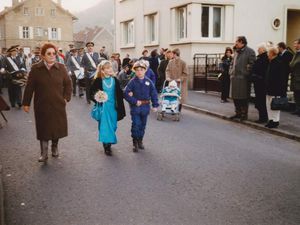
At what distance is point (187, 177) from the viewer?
638cm

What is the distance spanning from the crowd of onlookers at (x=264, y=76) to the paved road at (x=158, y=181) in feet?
3.59

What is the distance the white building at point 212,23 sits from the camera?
70.3ft

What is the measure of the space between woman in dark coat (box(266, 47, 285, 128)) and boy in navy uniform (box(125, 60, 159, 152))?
346 cm

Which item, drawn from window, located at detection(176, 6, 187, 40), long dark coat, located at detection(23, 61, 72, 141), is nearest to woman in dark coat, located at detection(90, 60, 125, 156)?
long dark coat, located at detection(23, 61, 72, 141)

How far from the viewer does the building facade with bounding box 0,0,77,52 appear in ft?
222

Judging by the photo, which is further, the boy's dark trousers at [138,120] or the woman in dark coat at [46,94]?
the boy's dark trousers at [138,120]

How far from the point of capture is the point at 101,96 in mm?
7828

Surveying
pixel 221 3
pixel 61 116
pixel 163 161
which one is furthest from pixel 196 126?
pixel 221 3

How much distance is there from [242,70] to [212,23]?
11085 mm

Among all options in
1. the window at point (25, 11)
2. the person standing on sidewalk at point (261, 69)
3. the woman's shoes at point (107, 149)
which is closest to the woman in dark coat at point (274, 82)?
the person standing on sidewalk at point (261, 69)

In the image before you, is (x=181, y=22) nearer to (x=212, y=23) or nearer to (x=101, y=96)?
(x=212, y=23)

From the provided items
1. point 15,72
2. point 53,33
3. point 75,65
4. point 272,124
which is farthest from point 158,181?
point 53,33

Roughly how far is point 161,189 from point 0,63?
12.1 meters

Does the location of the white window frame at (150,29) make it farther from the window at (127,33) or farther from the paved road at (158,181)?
the paved road at (158,181)
